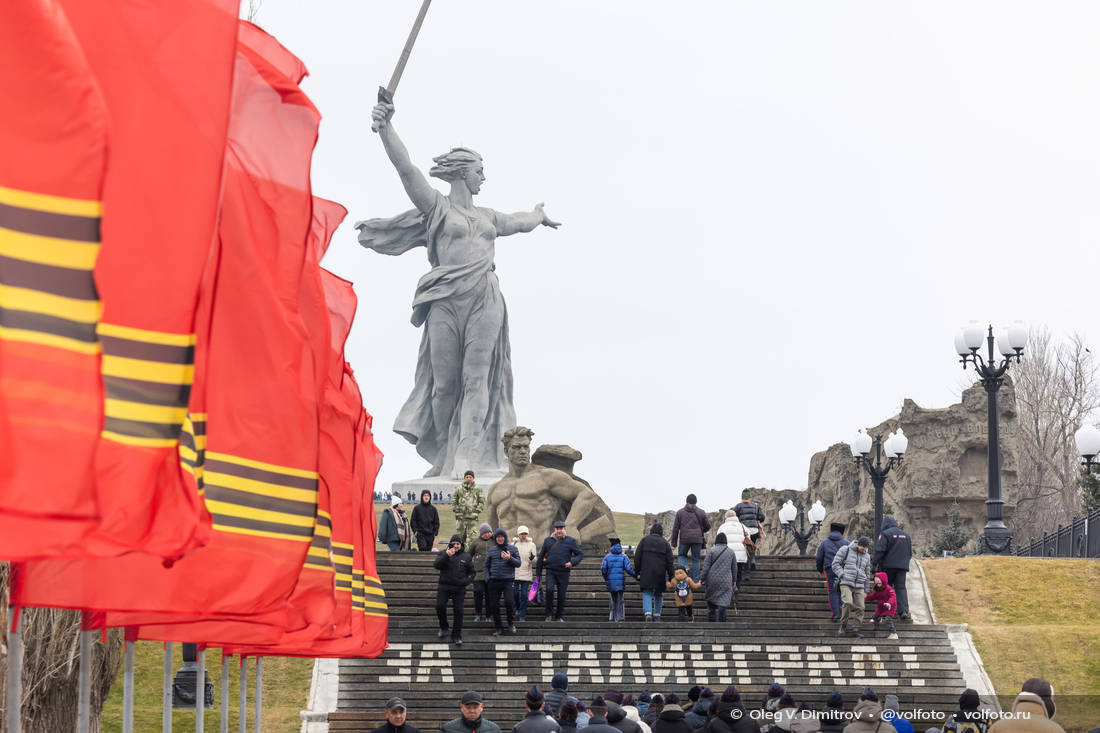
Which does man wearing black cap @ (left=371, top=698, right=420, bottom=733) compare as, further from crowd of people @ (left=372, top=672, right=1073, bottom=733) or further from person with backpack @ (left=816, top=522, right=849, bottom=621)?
person with backpack @ (left=816, top=522, right=849, bottom=621)

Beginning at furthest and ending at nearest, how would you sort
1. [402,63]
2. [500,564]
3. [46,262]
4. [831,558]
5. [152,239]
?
[402,63]
[831,558]
[500,564]
[152,239]
[46,262]

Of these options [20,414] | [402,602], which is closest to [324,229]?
[20,414]

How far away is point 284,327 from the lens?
771cm

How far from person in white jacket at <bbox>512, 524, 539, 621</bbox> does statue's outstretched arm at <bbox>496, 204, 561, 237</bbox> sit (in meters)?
16.4

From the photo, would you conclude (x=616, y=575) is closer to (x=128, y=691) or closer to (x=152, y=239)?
(x=128, y=691)

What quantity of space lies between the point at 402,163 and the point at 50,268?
107ft

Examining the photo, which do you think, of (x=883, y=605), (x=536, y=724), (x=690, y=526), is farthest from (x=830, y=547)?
(x=536, y=724)

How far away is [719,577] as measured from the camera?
22.8 metres

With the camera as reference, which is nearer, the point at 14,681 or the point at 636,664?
the point at 14,681

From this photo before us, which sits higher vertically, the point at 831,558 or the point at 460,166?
the point at 460,166

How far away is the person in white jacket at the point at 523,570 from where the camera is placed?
886 inches

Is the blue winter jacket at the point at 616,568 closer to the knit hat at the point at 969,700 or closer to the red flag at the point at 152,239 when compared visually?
the knit hat at the point at 969,700

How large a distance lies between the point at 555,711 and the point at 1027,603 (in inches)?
502

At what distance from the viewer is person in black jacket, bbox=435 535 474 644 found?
21141mm
